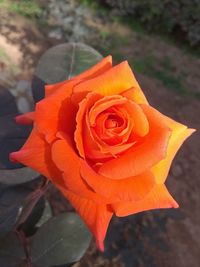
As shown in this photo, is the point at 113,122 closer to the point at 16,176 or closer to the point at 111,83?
the point at 111,83

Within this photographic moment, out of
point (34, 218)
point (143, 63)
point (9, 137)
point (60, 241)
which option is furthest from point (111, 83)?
point (143, 63)

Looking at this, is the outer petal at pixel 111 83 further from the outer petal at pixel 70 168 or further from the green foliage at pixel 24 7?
the green foliage at pixel 24 7

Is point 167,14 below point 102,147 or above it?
below

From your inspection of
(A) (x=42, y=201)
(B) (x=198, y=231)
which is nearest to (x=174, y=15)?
(B) (x=198, y=231)

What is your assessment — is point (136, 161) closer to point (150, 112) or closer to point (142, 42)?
point (150, 112)

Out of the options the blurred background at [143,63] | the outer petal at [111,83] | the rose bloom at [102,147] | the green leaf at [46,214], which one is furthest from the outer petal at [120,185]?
the green leaf at [46,214]

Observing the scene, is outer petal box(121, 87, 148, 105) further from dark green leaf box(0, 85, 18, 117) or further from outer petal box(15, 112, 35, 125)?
dark green leaf box(0, 85, 18, 117)
